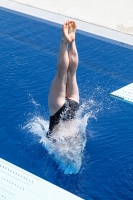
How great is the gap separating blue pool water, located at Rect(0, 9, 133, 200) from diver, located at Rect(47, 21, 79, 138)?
0.78m

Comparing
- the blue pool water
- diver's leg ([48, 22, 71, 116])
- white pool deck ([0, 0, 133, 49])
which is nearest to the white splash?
the blue pool water

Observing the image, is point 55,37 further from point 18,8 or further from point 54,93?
point 54,93

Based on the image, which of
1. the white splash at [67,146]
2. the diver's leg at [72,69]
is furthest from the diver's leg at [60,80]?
the white splash at [67,146]

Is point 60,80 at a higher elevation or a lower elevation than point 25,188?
higher

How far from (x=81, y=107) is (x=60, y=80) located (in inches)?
80.4

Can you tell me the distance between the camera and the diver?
599cm

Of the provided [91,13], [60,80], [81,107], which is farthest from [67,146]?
[91,13]

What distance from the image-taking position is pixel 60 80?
20.3ft

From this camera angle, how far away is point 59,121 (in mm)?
A: 6484

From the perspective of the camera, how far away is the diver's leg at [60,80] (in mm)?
5941

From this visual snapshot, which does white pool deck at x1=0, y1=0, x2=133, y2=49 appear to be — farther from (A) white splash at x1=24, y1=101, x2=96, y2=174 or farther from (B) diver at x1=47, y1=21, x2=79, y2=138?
(B) diver at x1=47, y1=21, x2=79, y2=138

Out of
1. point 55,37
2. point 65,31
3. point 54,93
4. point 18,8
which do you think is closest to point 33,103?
point 54,93

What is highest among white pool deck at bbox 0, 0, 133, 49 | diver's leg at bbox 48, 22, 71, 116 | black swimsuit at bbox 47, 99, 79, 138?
diver's leg at bbox 48, 22, 71, 116

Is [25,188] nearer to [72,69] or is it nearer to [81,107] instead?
[72,69]
